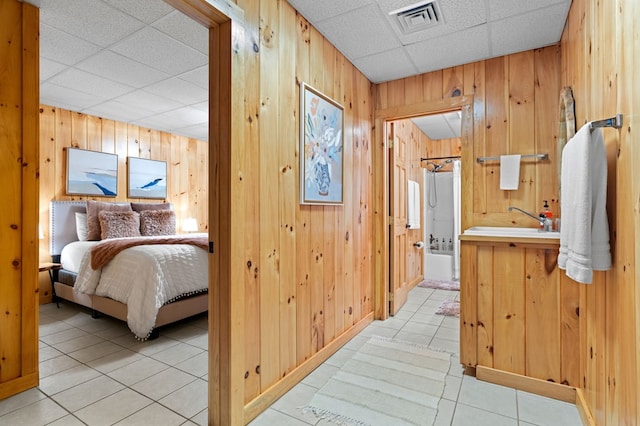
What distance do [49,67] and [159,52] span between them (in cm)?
116

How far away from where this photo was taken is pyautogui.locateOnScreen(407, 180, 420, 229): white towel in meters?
4.49

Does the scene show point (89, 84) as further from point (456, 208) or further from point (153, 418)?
point (456, 208)

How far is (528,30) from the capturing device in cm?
237

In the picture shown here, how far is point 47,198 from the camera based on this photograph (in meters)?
4.04

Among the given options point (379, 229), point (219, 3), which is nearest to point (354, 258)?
point (379, 229)

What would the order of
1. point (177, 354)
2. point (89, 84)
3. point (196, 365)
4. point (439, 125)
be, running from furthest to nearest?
point (439, 125) < point (89, 84) < point (177, 354) < point (196, 365)

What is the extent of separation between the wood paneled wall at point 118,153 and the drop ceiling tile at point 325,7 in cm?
372

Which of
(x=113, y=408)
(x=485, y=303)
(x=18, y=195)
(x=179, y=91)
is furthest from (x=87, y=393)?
(x=179, y=91)

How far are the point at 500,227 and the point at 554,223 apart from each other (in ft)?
1.19

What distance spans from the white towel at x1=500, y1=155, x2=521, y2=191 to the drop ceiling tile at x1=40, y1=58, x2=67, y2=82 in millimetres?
3950

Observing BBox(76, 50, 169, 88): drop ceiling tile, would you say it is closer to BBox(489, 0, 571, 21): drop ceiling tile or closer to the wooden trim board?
BBox(489, 0, 571, 21): drop ceiling tile

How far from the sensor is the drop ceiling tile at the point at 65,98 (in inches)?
139

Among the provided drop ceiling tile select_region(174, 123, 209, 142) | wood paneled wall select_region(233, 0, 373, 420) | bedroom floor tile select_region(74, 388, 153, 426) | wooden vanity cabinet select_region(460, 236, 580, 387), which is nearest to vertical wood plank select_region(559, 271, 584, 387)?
wooden vanity cabinet select_region(460, 236, 580, 387)

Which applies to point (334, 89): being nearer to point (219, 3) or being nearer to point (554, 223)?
point (219, 3)
